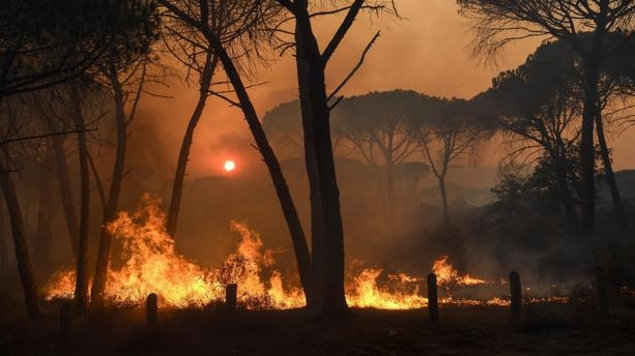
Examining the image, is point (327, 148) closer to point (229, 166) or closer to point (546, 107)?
point (546, 107)

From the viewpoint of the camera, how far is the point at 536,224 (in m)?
27.0

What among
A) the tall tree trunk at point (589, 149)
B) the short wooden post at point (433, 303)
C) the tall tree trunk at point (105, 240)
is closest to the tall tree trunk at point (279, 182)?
the short wooden post at point (433, 303)

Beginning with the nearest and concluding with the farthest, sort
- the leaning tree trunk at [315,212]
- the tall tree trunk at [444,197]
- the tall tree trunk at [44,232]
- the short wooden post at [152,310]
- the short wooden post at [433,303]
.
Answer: the short wooden post at [152,310], the short wooden post at [433,303], the leaning tree trunk at [315,212], the tall tree trunk at [44,232], the tall tree trunk at [444,197]

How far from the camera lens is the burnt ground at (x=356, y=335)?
8.45 m

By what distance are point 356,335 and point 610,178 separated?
1924cm

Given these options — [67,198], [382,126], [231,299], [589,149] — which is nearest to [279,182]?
[231,299]

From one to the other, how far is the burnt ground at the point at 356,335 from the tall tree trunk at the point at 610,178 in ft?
44.6

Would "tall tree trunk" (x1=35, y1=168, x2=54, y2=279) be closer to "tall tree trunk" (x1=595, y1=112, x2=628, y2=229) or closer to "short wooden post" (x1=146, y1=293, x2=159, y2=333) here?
"short wooden post" (x1=146, y1=293, x2=159, y2=333)

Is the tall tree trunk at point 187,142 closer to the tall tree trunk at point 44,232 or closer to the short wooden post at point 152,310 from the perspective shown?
the short wooden post at point 152,310

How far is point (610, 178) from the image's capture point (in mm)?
24422

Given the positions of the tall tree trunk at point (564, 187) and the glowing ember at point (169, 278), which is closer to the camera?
the glowing ember at point (169, 278)

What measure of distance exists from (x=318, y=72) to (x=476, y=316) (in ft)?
17.6

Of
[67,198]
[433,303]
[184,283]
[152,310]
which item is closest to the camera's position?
[152,310]

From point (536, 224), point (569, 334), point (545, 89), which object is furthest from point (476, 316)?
point (545, 89)
